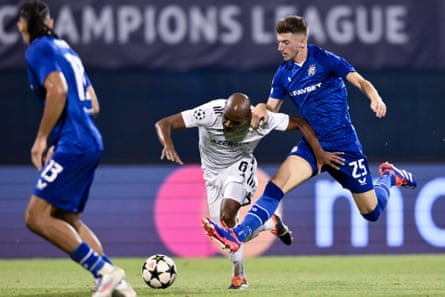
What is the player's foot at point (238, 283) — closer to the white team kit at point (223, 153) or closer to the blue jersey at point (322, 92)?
the white team kit at point (223, 153)

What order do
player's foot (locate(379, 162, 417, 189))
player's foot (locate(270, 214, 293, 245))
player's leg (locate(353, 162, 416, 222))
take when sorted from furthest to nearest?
1. player's foot (locate(379, 162, 417, 189))
2. player's foot (locate(270, 214, 293, 245))
3. player's leg (locate(353, 162, 416, 222))

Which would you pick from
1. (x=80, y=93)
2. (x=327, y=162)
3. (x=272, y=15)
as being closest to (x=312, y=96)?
(x=327, y=162)

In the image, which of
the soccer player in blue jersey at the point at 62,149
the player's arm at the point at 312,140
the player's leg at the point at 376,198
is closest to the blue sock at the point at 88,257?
the soccer player in blue jersey at the point at 62,149

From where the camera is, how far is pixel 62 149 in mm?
7238

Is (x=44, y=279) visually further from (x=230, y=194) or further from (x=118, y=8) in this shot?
(x=118, y=8)

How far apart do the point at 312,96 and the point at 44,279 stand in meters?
3.32

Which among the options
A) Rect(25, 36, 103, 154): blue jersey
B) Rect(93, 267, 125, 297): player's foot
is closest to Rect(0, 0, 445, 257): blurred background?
Rect(25, 36, 103, 154): blue jersey

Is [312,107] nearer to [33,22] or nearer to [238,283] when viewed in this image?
[238,283]

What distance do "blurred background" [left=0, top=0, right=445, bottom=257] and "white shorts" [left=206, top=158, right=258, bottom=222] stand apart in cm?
391

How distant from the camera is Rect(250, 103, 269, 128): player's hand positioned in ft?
29.2

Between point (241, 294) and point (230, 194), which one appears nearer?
point (241, 294)

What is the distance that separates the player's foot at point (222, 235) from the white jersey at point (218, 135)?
44.0 inches

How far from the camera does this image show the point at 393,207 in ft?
45.4

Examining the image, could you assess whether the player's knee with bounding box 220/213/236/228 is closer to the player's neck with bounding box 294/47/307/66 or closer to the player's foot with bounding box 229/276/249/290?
the player's foot with bounding box 229/276/249/290
